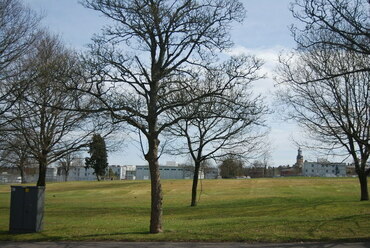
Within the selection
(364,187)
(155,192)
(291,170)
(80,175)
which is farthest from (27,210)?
(80,175)

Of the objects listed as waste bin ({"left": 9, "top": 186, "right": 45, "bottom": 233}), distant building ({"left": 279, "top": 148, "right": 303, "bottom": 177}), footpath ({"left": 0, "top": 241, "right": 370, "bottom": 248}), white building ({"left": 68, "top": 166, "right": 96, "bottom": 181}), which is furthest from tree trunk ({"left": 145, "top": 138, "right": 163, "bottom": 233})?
white building ({"left": 68, "top": 166, "right": 96, "bottom": 181})

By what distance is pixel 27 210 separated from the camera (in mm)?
13984

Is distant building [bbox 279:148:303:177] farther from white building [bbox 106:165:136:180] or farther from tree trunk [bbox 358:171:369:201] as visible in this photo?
tree trunk [bbox 358:171:369:201]

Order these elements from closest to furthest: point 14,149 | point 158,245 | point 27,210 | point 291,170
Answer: point 158,245 < point 27,210 < point 14,149 < point 291,170

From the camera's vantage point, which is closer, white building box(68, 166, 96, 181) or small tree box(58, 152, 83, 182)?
small tree box(58, 152, 83, 182)

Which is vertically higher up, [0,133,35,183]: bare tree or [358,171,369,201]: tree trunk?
[0,133,35,183]: bare tree

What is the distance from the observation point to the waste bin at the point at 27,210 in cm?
1395

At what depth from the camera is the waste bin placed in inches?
549

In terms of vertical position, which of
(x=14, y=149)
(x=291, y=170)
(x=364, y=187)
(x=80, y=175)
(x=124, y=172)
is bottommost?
(x=80, y=175)

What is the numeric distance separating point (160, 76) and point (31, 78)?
691 cm

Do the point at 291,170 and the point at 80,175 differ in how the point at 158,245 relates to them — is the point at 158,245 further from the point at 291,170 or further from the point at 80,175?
the point at 80,175

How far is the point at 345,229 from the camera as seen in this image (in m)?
12.9

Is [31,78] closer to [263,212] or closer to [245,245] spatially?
[245,245]

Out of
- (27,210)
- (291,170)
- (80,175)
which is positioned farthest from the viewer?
(80,175)
